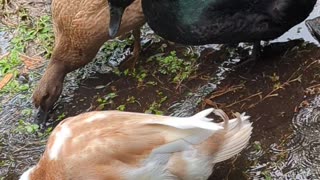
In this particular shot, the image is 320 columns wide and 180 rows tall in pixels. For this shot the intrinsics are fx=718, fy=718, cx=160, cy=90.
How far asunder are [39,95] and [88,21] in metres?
0.69

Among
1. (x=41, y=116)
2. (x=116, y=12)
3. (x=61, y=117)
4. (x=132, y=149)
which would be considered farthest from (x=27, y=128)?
(x=132, y=149)

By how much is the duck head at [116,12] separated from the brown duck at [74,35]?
0.33m

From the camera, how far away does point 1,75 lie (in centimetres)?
600

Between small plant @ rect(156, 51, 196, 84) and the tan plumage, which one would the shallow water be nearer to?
small plant @ rect(156, 51, 196, 84)

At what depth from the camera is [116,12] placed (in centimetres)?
511

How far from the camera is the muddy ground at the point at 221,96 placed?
468cm

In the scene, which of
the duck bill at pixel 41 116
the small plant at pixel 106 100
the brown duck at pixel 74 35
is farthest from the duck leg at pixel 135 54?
the duck bill at pixel 41 116

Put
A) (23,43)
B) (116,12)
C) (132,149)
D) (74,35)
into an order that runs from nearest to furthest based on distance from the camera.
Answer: (132,149) → (116,12) → (74,35) → (23,43)

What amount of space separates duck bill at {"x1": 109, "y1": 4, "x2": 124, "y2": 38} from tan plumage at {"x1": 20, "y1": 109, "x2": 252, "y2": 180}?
1.12 m

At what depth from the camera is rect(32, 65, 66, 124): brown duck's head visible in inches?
217

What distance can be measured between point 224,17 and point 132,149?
1.52m

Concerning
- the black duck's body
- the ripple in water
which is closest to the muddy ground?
the ripple in water

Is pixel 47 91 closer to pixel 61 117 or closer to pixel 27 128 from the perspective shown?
pixel 61 117

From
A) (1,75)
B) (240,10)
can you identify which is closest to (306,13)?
(240,10)
